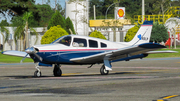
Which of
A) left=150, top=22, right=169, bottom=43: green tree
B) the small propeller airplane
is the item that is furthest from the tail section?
left=150, top=22, right=169, bottom=43: green tree

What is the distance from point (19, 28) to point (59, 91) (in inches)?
1991

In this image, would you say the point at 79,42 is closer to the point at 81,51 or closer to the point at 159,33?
the point at 81,51

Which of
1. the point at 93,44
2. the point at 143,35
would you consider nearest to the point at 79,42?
the point at 93,44

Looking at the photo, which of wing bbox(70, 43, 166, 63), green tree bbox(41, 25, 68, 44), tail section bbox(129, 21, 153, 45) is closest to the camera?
wing bbox(70, 43, 166, 63)

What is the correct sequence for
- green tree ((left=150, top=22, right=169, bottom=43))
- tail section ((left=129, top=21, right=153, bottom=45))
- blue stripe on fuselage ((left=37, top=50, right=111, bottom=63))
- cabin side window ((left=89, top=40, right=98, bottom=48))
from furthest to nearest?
green tree ((left=150, top=22, right=169, bottom=43)) → tail section ((left=129, top=21, right=153, bottom=45)) → cabin side window ((left=89, top=40, right=98, bottom=48)) → blue stripe on fuselage ((left=37, top=50, right=111, bottom=63))

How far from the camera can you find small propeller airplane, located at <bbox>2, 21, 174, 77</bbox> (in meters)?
16.5

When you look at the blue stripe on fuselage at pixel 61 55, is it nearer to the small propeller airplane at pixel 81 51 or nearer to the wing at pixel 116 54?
the small propeller airplane at pixel 81 51

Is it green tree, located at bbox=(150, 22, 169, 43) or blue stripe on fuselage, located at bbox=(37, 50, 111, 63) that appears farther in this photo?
green tree, located at bbox=(150, 22, 169, 43)

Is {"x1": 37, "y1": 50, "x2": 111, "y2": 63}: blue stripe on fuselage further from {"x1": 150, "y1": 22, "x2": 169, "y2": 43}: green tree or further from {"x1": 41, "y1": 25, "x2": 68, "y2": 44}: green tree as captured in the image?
{"x1": 150, "y1": 22, "x2": 169, "y2": 43}: green tree

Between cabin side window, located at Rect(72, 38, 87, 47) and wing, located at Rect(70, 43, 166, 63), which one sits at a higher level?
cabin side window, located at Rect(72, 38, 87, 47)

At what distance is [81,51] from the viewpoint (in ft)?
57.1

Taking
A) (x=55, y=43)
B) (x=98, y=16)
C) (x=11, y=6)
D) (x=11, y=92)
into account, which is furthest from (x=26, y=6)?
→ (x=98, y=16)

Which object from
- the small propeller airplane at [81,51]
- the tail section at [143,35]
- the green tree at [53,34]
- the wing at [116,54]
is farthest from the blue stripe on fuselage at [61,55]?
the green tree at [53,34]

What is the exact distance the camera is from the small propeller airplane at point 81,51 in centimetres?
1645
